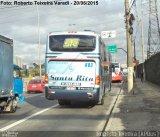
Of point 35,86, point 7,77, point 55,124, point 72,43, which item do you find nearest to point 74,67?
point 72,43

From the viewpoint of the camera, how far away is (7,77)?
18719 millimetres

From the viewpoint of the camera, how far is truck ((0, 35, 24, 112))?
58.6 ft

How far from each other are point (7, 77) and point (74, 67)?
404 centimetres

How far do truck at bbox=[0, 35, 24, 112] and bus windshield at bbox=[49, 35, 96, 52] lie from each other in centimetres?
270

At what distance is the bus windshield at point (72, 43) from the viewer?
853 inches

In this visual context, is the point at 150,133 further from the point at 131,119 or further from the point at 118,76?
the point at 118,76

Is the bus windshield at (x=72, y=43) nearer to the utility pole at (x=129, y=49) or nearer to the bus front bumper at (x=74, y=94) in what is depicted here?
the bus front bumper at (x=74, y=94)

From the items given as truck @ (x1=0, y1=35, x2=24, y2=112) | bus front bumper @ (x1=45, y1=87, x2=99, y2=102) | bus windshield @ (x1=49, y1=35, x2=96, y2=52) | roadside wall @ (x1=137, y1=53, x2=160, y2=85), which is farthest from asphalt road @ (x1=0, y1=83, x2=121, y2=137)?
roadside wall @ (x1=137, y1=53, x2=160, y2=85)

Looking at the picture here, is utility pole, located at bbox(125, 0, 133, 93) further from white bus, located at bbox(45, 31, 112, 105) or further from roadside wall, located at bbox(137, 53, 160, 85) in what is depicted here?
white bus, located at bbox(45, 31, 112, 105)

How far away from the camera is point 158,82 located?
145 ft

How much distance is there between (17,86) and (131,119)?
7.25 metres

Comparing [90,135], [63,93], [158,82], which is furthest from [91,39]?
[158,82]

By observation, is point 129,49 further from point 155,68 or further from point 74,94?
point 74,94

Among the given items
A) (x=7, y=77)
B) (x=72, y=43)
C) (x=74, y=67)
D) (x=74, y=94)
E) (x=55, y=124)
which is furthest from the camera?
(x=72, y=43)
